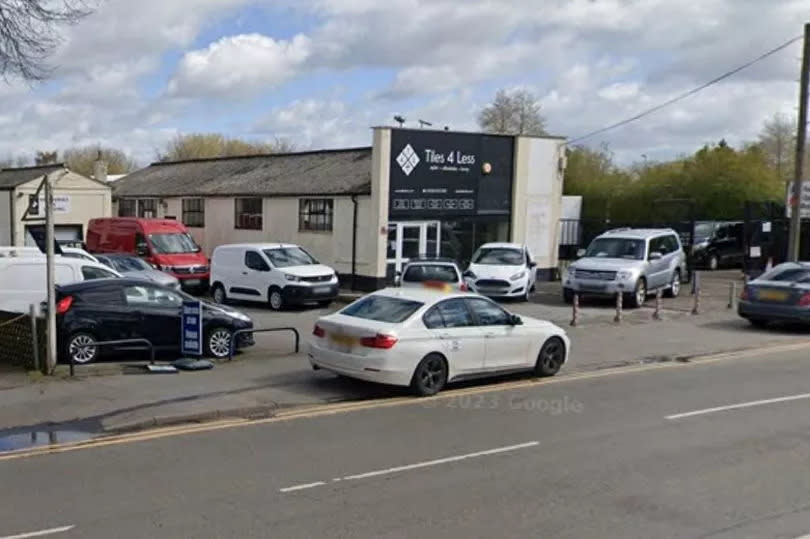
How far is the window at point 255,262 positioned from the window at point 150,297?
8574 millimetres

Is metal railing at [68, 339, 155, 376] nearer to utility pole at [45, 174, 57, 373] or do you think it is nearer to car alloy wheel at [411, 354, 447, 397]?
utility pole at [45, 174, 57, 373]

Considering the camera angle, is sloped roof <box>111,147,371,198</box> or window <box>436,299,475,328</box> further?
sloped roof <box>111,147,371,198</box>

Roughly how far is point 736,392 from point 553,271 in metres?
20.0

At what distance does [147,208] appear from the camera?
4047 cm

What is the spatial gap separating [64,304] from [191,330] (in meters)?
2.01

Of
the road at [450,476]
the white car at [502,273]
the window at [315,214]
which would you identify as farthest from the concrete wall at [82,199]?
the road at [450,476]

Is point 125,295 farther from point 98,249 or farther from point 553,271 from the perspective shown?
point 553,271

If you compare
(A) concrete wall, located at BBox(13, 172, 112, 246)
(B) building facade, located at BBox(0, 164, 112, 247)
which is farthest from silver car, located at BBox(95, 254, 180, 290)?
(A) concrete wall, located at BBox(13, 172, 112, 246)

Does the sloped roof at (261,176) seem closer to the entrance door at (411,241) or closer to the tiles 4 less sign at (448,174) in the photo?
the tiles 4 less sign at (448,174)

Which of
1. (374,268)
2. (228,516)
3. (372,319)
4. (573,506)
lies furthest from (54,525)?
(374,268)

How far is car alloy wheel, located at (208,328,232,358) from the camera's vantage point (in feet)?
48.3

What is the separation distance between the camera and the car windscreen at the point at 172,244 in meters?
27.3

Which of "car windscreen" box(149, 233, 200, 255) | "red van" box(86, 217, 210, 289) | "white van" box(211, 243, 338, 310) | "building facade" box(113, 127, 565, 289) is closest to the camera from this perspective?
"white van" box(211, 243, 338, 310)

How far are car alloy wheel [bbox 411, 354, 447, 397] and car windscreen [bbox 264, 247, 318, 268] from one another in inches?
481
